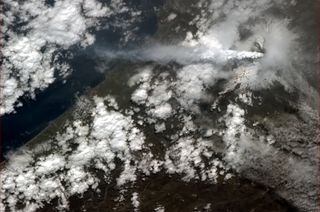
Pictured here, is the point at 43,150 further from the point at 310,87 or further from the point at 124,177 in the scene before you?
the point at 310,87

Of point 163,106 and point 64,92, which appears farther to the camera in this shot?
point 64,92

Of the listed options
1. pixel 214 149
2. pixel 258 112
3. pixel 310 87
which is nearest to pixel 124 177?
pixel 214 149

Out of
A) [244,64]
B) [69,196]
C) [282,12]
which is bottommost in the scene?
[69,196]

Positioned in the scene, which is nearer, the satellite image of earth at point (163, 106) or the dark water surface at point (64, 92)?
the satellite image of earth at point (163, 106)

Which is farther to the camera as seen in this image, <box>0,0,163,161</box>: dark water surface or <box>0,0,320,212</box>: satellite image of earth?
<box>0,0,163,161</box>: dark water surface

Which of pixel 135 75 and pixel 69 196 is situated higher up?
pixel 135 75

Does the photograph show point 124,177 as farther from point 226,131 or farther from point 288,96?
point 288,96

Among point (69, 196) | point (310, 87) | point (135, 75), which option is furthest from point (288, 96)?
point (69, 196)

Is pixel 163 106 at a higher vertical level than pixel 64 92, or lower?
lower
